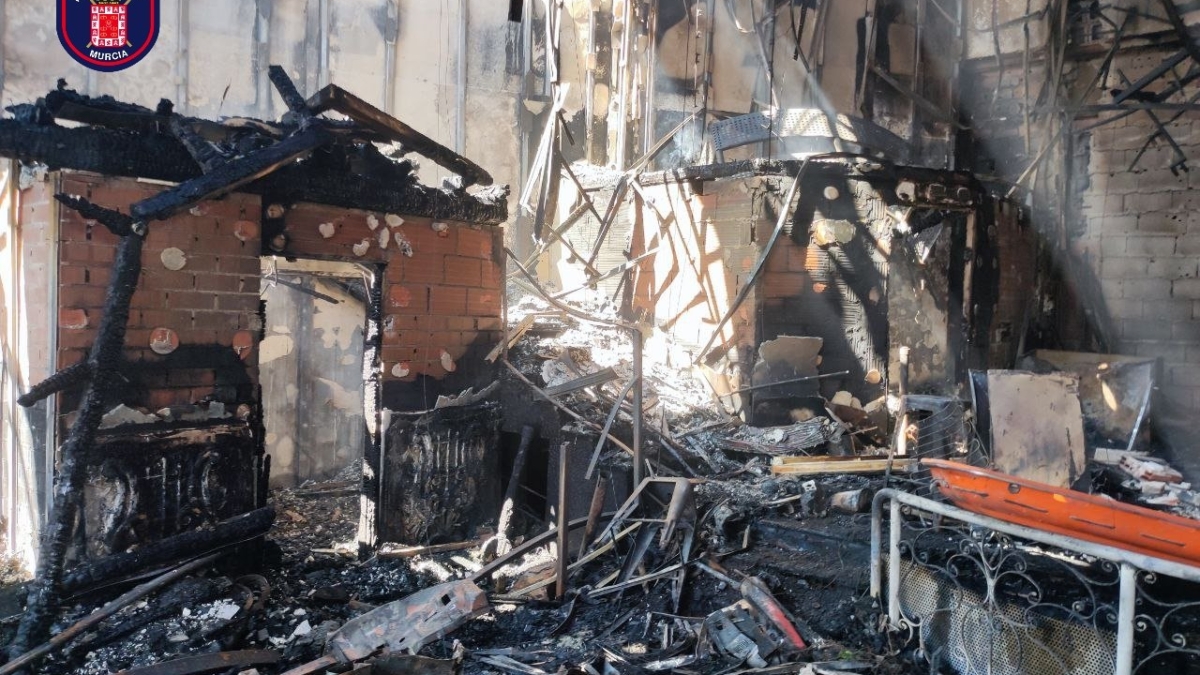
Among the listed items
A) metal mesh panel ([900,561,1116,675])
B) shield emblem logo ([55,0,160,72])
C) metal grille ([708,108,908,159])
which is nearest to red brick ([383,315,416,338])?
metal mesh panel ([900,561,1116,675])

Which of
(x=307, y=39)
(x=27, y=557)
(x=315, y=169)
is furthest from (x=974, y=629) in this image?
(x=307, y=39)

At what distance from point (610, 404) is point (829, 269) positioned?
123 inches

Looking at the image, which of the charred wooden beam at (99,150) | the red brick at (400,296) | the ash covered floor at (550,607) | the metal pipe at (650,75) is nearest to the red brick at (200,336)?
the charred wooden beam at (99,150)

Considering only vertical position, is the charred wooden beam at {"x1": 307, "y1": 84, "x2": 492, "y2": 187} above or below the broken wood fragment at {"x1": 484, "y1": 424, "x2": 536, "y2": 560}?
above

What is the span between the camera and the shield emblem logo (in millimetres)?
8438

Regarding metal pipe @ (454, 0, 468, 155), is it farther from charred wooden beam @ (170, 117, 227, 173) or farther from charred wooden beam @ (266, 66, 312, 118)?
charred wooden beam @ (170, 117, 227, 173)

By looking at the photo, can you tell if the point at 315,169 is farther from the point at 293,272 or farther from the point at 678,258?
the point at 678,258

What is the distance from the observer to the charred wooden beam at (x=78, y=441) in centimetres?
383

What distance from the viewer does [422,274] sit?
234 inches

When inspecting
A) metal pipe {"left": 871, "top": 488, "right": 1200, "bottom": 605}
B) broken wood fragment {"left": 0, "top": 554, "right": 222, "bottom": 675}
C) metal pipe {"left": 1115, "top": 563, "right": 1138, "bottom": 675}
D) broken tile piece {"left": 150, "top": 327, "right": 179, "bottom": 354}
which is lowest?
broken wood fragment {"left": 0, "top": 554, "right": 222, "bottom": 675}

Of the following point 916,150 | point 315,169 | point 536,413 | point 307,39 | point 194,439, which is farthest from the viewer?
point 307,39

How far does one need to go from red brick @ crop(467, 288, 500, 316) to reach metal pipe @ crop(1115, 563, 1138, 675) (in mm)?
4917

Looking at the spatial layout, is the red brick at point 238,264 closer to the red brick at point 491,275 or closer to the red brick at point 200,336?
the red brick at point 200,336

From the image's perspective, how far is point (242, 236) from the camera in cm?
485
